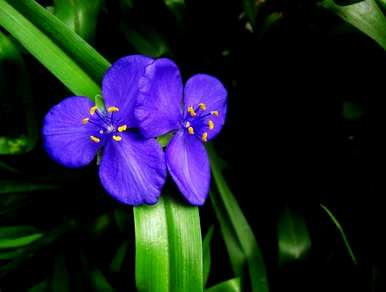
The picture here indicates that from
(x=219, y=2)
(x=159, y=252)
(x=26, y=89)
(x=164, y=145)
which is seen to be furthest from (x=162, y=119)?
(x=219, y=2)

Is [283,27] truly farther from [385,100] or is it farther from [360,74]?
[385,100]

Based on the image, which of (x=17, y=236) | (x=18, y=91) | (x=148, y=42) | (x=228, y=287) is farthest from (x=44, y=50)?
(x=228, y=287)

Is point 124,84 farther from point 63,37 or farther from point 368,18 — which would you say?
point 368,18

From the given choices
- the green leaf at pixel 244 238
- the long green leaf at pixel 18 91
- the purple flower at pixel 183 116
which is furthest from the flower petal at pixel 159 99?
the long green leaf at pixel 18 91

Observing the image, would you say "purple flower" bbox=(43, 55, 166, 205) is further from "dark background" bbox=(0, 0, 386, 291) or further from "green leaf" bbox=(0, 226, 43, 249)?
"green leaf" bbox=(0, 226, 43, 249)

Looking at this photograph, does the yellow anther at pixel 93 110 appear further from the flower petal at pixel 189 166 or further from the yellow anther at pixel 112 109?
the flower petal at pixel 189 166

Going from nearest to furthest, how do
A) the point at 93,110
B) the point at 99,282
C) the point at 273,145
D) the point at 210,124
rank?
the point at 93,110, the point at 210,124, the point at 99,282, the point at 273,145

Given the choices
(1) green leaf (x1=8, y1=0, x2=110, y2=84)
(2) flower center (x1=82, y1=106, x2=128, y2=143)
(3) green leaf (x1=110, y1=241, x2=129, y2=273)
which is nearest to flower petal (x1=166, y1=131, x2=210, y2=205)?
(2) flower center (x1=82, y1=106, x2=128, y2=143)

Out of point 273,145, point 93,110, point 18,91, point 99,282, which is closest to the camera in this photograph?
point 93,110
